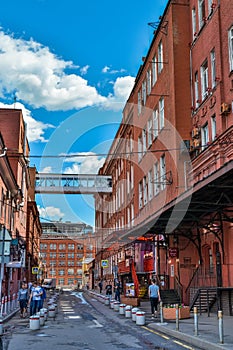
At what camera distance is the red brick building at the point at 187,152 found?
22703 millimetres

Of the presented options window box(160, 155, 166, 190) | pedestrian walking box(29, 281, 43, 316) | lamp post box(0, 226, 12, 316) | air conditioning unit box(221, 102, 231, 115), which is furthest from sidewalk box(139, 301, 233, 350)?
window box(160, 155, 166, 190)

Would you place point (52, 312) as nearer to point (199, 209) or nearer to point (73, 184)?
point (199, 209)

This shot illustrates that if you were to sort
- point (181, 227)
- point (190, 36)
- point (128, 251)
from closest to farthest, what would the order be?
1. point (181, 227)
2. point (190, 36)
3. point (128, 251)

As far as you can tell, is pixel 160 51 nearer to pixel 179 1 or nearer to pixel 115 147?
pixel 179 1

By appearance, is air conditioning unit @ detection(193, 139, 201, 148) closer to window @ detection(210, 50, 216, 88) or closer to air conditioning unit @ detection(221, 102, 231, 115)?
window @ detection(210, 50, 216, 88)

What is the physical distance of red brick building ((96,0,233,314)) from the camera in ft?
74.5

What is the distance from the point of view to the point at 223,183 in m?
18.0

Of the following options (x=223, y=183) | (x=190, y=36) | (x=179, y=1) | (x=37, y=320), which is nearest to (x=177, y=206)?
(x=223, y=183)

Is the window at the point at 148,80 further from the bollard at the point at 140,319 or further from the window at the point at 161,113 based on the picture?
the bollard at the point at 140,319

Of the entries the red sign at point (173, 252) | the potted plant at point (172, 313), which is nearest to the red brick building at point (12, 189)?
the red sign at point (173, 252)

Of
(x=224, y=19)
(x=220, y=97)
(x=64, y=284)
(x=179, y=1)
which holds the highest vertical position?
(x=179, y=1)

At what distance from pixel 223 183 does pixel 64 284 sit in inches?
5616

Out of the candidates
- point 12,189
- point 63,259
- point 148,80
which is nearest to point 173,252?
point 12,189

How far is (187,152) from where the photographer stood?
94.2 feet
